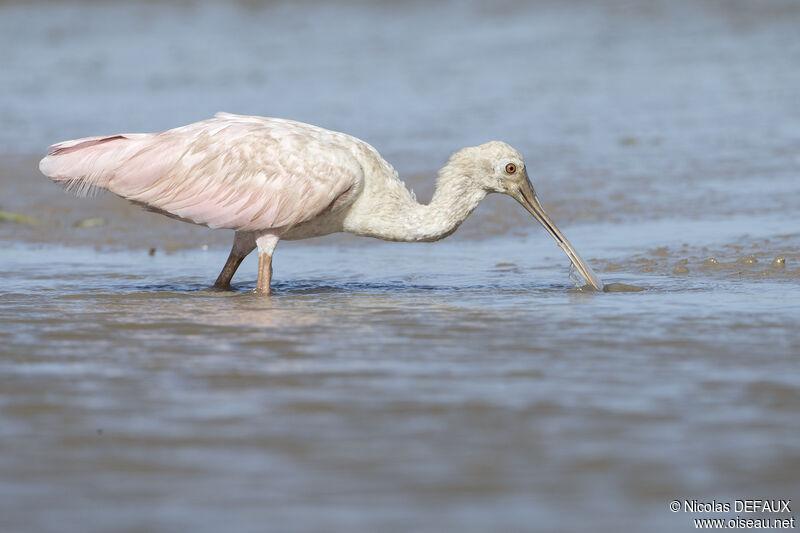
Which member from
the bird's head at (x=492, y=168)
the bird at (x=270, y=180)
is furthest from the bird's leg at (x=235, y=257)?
the bird's head at (x=492, y=168)

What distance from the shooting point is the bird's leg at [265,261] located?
8.50 meters

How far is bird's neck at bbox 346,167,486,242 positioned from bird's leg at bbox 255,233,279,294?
604 mm

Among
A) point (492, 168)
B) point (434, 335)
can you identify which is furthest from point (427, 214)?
point (434, 335)

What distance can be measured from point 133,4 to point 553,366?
24.0 metres

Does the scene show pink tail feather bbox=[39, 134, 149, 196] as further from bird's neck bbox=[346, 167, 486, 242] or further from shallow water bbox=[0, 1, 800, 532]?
bird's neck bbox=[346, 167, 486, 242]

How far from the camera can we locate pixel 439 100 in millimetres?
17250

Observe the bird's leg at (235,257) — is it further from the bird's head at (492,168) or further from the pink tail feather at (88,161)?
the bird's head at (492,168)

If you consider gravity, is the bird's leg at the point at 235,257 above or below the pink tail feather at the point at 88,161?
below

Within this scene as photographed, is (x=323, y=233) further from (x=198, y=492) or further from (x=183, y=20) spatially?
(x=183, y=20)

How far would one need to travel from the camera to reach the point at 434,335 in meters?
6.84

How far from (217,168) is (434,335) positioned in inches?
99.4

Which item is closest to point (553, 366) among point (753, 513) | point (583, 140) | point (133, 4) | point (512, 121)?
point (753, 513)

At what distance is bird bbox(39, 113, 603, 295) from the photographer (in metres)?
8.54

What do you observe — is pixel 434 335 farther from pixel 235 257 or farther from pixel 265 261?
pixel 235 257
